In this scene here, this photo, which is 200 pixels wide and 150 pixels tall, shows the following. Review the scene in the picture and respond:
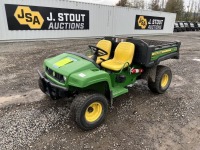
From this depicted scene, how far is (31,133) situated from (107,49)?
2329mm

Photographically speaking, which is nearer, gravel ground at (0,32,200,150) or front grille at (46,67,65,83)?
gravel ground at (0,32,200,150)

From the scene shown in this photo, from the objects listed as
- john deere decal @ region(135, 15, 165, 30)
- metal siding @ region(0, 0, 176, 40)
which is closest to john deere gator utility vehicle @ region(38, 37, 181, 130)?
metal siding @ region(0, 0, 176, 40)

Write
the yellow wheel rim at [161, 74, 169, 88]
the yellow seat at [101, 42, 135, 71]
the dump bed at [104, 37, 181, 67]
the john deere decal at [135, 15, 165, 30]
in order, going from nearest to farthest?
the yellow seat at [101, 42, 135, 71], the dump bed at [104, 37, 181, 67], the yellow wheel rim at [161, 74, 169, 88], the john deere decal at [135, 15, 165, 30]

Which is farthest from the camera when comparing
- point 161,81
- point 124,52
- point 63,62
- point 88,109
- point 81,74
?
point 161,81

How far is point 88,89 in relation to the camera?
9.68ft

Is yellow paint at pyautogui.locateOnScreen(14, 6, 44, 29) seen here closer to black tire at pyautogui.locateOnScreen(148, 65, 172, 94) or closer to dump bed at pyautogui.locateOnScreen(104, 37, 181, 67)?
dump bed at pyautogui.locateOnScreen(104, 37, 181, 67)

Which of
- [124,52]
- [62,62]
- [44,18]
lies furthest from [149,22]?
[62,62]

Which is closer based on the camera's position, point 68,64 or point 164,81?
point 68,64

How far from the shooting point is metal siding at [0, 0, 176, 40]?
10.2m

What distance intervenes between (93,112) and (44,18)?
9.64m

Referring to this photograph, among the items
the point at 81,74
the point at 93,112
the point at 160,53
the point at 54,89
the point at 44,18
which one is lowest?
the point at 93,112

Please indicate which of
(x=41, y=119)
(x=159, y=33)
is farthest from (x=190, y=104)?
(x=159, y=33)

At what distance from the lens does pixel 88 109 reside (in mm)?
2914

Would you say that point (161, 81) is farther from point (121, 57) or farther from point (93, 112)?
point (93, 112)
